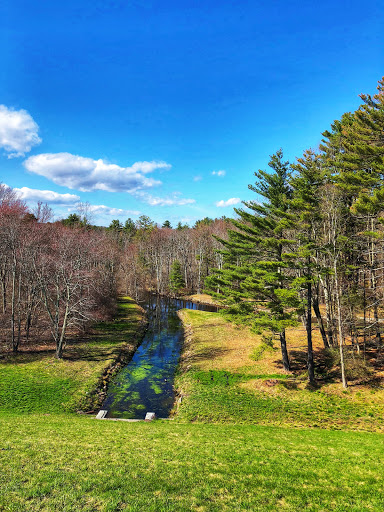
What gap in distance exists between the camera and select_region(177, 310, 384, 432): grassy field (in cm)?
1542

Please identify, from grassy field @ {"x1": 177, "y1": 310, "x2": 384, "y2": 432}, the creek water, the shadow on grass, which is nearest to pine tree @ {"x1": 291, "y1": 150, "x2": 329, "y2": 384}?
grassy field @ {"x1": 177, "y1": 310, "x2": 384, "y2": 432}

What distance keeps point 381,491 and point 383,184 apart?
51.3 feet

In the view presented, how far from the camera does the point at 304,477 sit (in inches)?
336

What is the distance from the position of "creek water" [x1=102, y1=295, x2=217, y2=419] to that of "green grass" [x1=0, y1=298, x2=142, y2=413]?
1.66m

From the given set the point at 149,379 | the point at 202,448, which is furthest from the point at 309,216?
the point at 149,379

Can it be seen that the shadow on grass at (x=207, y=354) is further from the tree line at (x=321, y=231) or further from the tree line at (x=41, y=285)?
the tree line at (x=41, y=285)

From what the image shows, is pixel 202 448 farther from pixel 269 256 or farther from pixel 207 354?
pixel 207 354

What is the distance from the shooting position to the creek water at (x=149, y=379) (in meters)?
18.7

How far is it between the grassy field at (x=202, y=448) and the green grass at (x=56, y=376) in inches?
4.9

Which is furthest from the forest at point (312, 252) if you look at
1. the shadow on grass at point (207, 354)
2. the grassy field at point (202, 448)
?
the shadow on grass at point (207, 354)

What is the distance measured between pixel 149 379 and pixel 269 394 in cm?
1021

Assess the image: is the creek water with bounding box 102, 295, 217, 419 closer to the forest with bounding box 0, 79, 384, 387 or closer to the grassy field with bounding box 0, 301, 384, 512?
the grassy field with bounding box 0, 301, 384, 512

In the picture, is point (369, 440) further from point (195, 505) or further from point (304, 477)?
point (195, 505)

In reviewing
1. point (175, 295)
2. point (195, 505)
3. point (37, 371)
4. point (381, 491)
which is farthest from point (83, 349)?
point (175, 295)
